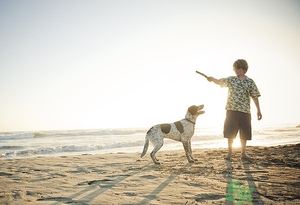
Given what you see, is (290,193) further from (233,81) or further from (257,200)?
(233,81)

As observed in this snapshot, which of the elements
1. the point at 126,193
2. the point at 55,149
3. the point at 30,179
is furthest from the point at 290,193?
the point at 55,149

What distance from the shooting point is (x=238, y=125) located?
5449 mm

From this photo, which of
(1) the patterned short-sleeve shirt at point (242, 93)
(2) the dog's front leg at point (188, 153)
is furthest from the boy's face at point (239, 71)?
(2) the dog's front leg at point (188, 153)

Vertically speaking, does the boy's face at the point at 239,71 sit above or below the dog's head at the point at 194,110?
above

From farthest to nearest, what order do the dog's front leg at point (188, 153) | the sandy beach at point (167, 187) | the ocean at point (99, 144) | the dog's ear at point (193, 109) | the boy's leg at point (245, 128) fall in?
1. the ocean at point (99, 144)
2. the dog's ear at point (193, 109)
3. the dog's front leg at point (188, 153)
4. the boy's leg at point (245, 128)
5. the sandy beach at point (167, 187)

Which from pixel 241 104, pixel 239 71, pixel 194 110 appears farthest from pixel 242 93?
pixel 194 110

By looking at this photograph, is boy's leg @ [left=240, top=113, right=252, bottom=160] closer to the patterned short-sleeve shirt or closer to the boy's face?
the patterned short-sleeve shirt

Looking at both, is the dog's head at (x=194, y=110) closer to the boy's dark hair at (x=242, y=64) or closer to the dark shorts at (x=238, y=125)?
the dark shorts at (x=238, y=125)

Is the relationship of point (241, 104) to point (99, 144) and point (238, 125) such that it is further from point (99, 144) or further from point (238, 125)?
point (99, 144)

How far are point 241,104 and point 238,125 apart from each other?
53 centimetres

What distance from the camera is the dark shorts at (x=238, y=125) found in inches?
211

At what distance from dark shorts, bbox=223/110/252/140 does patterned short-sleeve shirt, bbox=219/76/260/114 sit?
13cm

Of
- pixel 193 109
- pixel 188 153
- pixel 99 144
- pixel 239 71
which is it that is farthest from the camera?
pixel 99 144

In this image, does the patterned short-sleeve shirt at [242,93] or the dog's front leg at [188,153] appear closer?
the patterned short-sleeve shirt at [242,93]
